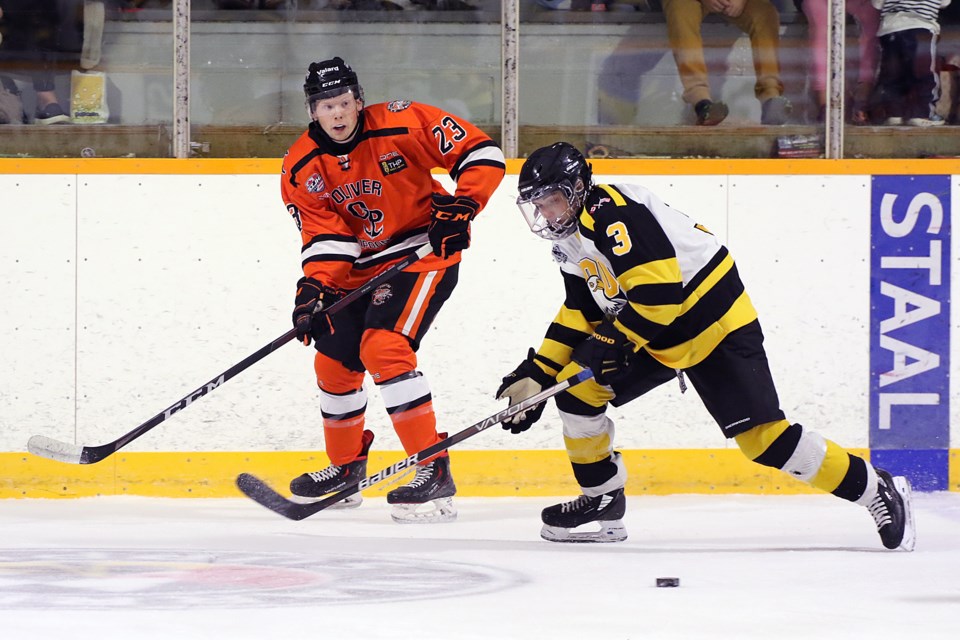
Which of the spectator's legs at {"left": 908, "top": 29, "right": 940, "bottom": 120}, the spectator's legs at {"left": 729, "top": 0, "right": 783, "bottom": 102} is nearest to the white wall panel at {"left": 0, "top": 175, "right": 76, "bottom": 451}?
the spectator's legs at {"left": 729, "top": 0, "right": 783, "bottom": 102}

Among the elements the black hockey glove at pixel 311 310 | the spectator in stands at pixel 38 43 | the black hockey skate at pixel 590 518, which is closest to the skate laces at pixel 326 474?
the black hockey glove at pixel 311 310

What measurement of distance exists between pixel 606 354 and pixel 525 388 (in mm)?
291

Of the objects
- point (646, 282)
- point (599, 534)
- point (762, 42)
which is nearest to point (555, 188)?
point (646, 282)

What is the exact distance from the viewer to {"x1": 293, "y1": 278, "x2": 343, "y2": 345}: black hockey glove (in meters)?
3.44

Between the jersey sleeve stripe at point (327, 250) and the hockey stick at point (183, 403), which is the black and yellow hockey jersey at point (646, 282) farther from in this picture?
the jersey sleeve stripe at point (327, 250)

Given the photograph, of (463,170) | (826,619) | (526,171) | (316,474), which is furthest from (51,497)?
(826,619)

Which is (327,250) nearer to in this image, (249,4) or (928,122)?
(249,4)

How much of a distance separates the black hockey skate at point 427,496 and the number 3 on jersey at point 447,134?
2.63 ft

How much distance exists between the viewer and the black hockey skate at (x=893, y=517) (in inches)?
120

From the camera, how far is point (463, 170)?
3551 millimetres

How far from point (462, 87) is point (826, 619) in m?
2.49

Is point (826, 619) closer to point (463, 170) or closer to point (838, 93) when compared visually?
point (463, 170)

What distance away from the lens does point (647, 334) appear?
2.89 metres

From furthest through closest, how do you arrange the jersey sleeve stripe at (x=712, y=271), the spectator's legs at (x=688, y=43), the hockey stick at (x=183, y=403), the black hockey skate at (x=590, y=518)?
the spectator's legs at (x=688, y=43), the hockey stick at (x=183, y=403), the black hockey skate at (x=590, y=518), the jersey sleeve stripe at (x=712, y=271)
